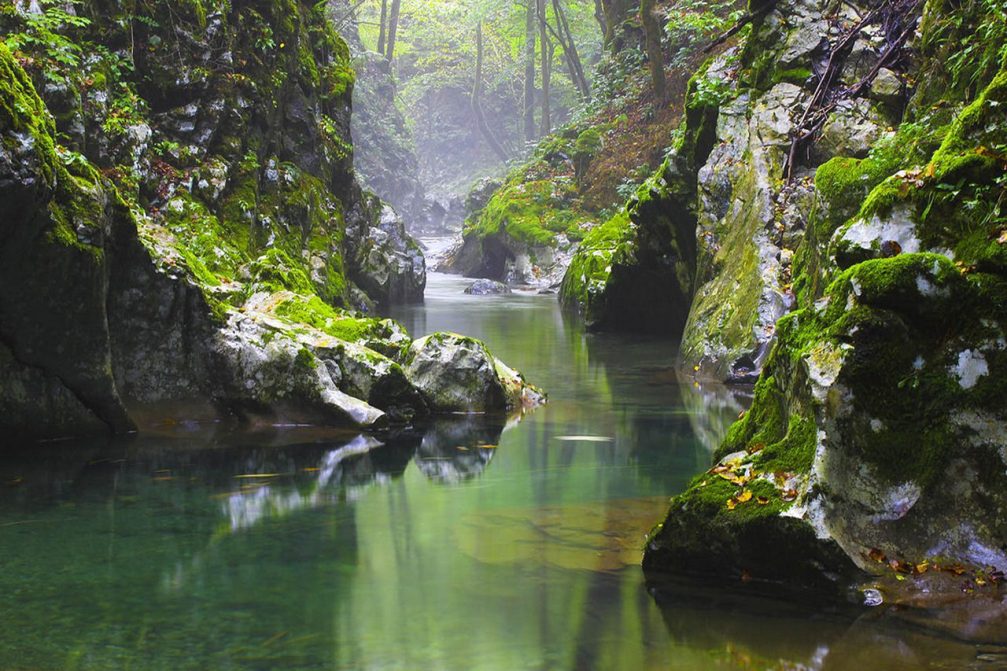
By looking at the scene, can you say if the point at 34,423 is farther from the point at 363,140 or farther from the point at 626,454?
the point at 363,140

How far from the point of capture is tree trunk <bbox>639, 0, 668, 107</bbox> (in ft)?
73.6

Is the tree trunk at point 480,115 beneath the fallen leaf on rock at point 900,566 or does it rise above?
above

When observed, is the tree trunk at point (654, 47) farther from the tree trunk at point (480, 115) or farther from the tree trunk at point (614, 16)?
the tree trunk at point (480, 115)

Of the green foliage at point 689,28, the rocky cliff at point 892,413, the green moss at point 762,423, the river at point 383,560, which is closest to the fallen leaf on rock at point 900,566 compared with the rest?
the rocky cliff at point 892,413

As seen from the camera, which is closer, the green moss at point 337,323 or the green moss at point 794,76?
the green moss at point 337,323

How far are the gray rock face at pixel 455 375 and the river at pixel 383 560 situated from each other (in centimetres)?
55

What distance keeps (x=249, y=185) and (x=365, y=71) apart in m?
37.2

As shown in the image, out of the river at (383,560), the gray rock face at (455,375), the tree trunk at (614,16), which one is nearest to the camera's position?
the river at (383,560)

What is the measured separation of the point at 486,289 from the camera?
84.5 ft

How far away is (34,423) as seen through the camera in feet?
25.6

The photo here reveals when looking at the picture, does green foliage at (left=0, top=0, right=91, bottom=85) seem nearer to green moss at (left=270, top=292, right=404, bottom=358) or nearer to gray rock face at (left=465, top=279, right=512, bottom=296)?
green moss at (left=270, top=292, right=404, bottom=358)

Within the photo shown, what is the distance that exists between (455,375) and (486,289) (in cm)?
1600

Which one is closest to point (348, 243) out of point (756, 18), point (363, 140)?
point (756, 18)

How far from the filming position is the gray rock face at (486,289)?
25531 millimetres
